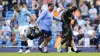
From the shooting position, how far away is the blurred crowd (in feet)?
61.0

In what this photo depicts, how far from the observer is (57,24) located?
762 inches

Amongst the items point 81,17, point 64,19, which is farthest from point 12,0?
point 64,19

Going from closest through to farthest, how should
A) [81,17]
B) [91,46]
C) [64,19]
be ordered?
[64,19] → [91,46] → [81,17]

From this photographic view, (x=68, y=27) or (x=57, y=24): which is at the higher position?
(x=68, y=27)

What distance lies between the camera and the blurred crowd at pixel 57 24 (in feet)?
61.0

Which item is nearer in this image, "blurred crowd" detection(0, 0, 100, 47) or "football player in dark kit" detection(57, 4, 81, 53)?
"football player in dark kit" detection(57, 4, 81, 53)

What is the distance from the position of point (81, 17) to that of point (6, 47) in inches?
167

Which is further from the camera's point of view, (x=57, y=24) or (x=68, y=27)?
(x=57, y=24)

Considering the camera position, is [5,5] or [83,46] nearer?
[83,46]

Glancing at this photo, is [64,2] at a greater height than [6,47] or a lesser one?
greater

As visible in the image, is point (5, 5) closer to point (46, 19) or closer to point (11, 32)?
point (11, 32)

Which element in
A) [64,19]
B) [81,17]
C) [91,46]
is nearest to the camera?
[64,19]

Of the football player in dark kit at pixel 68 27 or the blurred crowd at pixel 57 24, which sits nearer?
the football player in dark kit at pixel 68 27

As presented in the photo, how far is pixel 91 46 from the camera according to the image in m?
18.1
